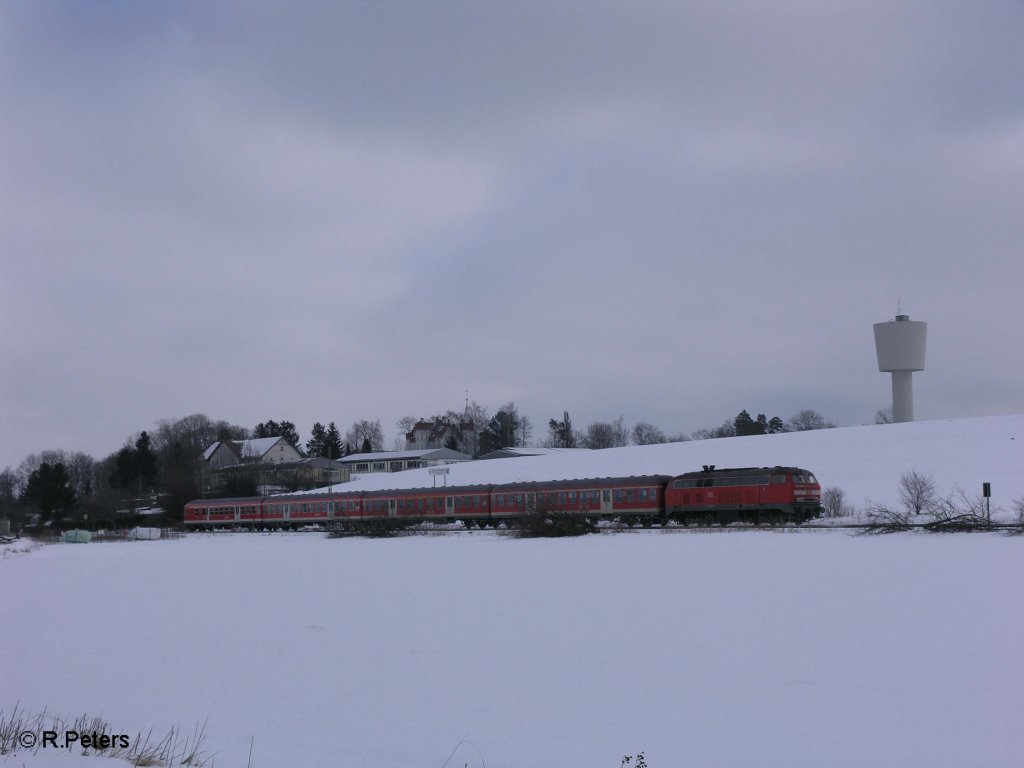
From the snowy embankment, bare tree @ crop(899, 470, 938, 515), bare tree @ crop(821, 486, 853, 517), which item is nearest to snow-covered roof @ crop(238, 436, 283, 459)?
bare tree @ crop(821, 486, 853, 517)

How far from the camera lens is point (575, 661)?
52.1 ft

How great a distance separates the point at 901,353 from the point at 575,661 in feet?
296

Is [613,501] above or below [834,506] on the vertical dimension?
above

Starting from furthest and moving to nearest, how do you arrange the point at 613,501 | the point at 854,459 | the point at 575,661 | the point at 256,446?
the point at 256,446 → the point at 854,459 → the point at 613,501 → the point at 575,661

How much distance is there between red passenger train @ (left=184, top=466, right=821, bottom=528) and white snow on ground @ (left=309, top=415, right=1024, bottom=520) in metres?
11.5

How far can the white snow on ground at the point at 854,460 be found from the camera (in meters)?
57.0

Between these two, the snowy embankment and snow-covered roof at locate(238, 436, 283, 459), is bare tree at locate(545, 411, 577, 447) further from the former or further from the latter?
the snowy embankment

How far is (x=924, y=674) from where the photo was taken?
44.9 feet

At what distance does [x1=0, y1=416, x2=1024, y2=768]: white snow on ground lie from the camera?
38.9 feet

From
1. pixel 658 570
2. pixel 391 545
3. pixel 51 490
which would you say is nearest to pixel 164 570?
pixel 391 545

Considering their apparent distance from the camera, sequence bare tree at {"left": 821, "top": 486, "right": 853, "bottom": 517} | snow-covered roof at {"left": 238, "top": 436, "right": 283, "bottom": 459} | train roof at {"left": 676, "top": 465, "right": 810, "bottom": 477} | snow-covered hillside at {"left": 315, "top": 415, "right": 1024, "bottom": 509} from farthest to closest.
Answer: snow-covered roof at {"left": 238, "top": 436, "right": 283, "bottom": 459} → snow-covered hillside at {"left": 315, "top": 415, "right": 1024, "bottom": 509} → bare tree at {"left": 821, "top": 486, "right": 853, "bottom": 517} → train roof at {"left": 676, "top": 465, "right": 810, "bottom": 477}

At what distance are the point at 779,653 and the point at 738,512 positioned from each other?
28744 mm

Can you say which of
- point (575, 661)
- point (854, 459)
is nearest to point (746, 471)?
point (575, 661)

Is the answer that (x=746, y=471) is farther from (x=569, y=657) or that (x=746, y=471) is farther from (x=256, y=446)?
(x=256, y=446)
